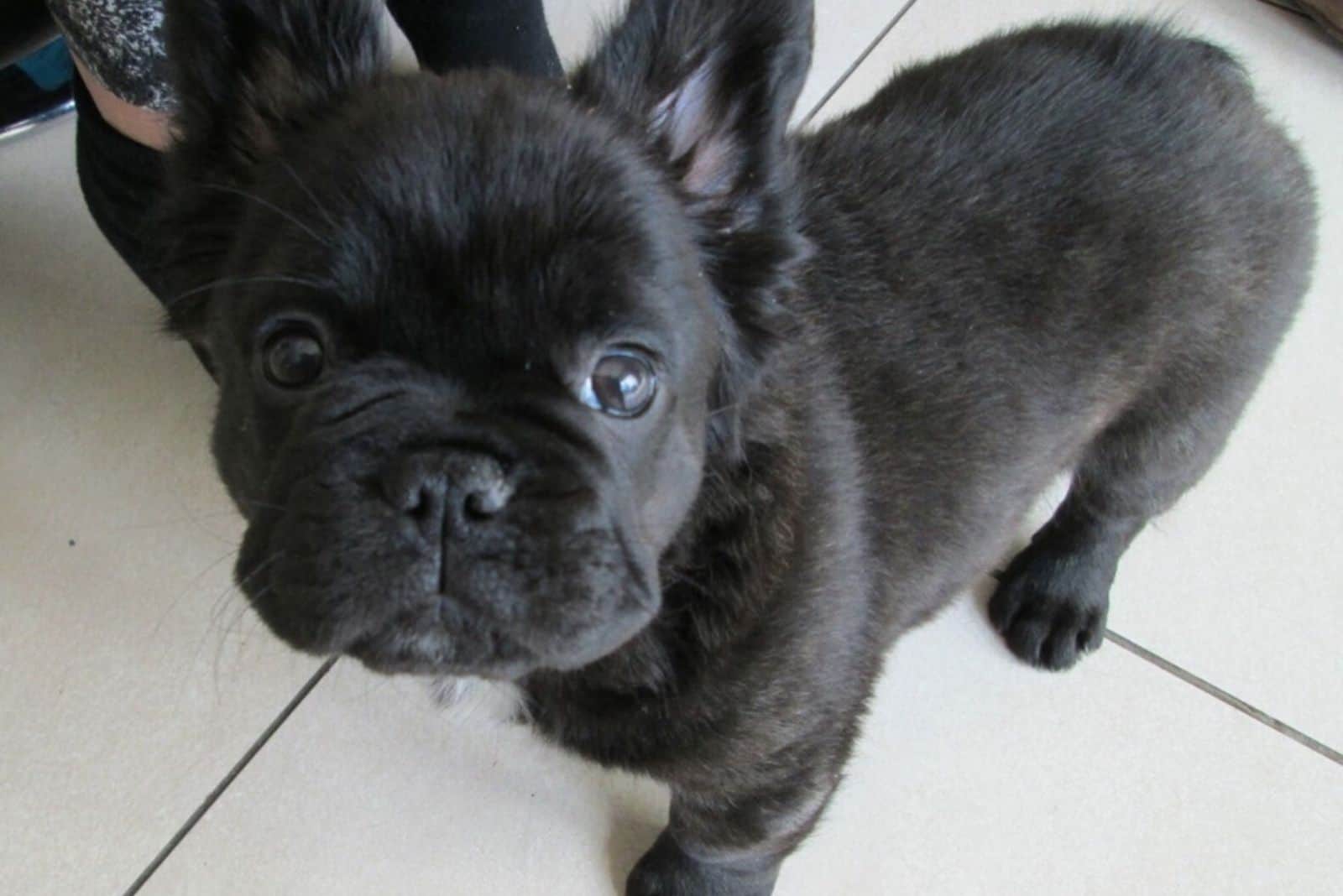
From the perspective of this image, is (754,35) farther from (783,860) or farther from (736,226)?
(783,860)

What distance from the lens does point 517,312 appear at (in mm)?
1060

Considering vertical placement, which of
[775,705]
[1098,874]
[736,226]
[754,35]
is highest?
[754,35]

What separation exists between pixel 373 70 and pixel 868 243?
66 centimetres

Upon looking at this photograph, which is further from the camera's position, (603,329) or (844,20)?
(844,20)

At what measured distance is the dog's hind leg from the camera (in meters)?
1.77

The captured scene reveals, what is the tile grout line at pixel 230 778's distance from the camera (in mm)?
1770

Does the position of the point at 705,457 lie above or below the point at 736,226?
below

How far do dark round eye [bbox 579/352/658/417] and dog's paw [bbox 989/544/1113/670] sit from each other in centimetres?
109

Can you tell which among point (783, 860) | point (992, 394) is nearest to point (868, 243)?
point (992, 394)

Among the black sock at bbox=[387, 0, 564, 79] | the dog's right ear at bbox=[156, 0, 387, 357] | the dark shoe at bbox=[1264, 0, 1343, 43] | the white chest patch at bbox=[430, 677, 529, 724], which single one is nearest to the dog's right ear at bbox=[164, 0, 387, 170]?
the dog's right ear at bbox=[156, 0, 387, 357]

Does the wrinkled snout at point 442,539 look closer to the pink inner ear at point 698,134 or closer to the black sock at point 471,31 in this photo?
the pink inner ear at point 698,134

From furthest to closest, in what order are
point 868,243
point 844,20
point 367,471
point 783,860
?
point 844,20
point 783,860
point 868,243
point 367,471

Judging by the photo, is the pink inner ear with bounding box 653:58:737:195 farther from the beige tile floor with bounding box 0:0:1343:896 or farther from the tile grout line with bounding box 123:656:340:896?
the tile grout line with bounding box 123:656:340:896

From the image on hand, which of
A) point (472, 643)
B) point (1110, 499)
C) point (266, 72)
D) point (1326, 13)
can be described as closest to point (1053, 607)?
point (1110, 499)
